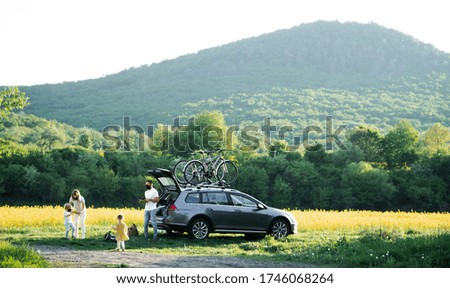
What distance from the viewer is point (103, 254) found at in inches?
656

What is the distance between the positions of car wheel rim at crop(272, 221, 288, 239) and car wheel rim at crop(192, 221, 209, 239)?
2476mm

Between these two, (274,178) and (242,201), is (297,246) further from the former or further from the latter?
(274,178)

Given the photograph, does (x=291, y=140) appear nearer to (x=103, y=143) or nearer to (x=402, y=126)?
(x=402, y=126)

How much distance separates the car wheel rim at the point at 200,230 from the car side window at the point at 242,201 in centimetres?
137

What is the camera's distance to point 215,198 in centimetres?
2056

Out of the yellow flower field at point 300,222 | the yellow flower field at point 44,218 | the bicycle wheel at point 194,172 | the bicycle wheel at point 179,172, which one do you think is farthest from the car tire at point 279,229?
the yellow flower field at point 44,218

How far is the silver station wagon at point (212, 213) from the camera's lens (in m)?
20.1

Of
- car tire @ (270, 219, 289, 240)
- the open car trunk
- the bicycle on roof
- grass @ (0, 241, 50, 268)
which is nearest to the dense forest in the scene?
the open car trunk

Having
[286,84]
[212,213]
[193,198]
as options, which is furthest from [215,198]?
[286,84]

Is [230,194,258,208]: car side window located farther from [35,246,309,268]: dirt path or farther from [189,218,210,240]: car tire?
[35,246,309,268]: dirt path

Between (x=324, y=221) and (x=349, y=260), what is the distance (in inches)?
481

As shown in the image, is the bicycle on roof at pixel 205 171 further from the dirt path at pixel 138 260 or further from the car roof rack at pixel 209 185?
the dirt path at pixel 138 260

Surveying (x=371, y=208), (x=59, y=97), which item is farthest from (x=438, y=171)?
(x=59, y=97)

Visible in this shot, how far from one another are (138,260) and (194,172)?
241 inches
